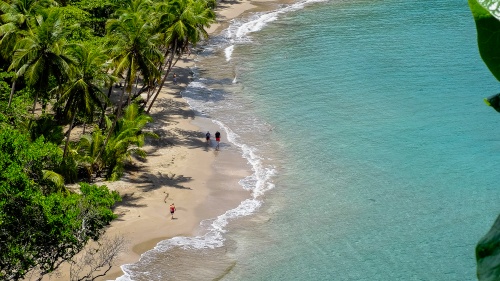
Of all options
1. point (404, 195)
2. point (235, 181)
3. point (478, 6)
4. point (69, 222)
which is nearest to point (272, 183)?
point (235, 181)

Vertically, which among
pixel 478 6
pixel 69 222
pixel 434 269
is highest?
pixel 478 6

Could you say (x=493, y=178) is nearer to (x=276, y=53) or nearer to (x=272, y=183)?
(x=272, y=183)

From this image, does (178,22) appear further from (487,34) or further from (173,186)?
(487,34)

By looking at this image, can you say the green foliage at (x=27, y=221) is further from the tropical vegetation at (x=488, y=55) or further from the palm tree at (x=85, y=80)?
the tropical vegetation at (x=488, y=55)

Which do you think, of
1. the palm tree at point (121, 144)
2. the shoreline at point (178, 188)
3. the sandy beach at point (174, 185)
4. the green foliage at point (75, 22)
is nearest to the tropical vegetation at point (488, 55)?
the shoreline at point (178, 188)

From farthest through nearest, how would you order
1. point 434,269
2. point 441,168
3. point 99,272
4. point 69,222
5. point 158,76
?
point 441,168, point 158,76, point 434,269, point 99,272, point 69,222

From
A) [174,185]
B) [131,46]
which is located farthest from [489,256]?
[174,185]
